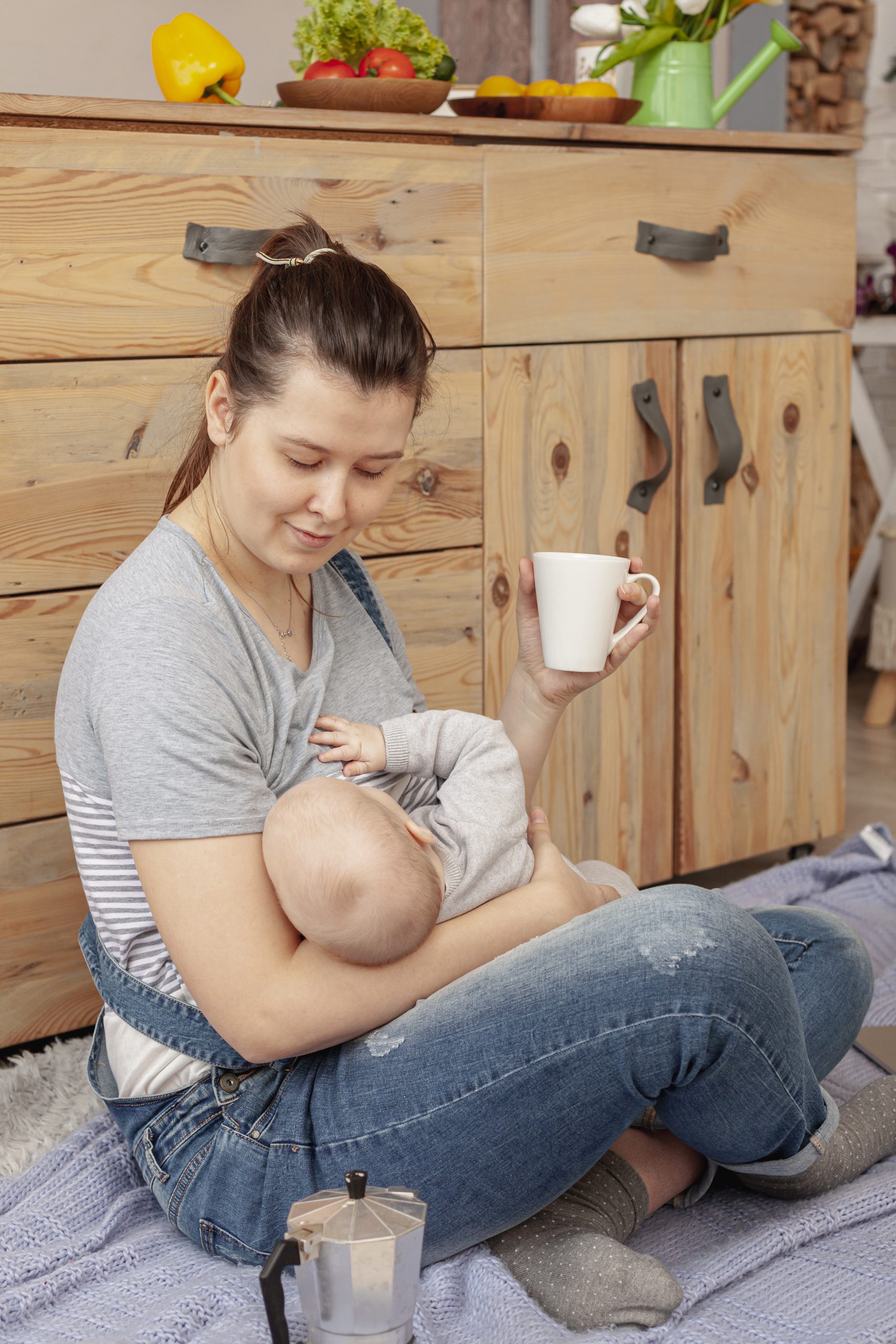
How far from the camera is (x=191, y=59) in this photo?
5.14 ft

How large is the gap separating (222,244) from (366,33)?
1.40 ft

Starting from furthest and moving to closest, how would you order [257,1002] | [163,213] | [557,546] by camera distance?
[557,546] → [163,213] → [257,1002]

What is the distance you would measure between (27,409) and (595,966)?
0.86 m

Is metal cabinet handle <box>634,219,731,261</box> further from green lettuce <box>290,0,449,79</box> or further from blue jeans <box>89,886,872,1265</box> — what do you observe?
blue jeans <box>89,886,872,1265</box>

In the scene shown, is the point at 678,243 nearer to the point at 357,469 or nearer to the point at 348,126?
the point at 348,126

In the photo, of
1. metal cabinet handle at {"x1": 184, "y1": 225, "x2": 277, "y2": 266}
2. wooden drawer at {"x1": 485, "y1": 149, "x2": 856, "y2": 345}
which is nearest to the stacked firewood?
wooden drawer at {"x1": 485, "y1": 149, "x2": 856, "y2": 345}

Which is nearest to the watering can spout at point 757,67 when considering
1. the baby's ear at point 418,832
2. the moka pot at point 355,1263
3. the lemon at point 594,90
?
the lemon at point 594,90

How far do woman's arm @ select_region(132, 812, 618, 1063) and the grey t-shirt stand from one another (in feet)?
0.07

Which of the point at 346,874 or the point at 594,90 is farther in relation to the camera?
the point at 594,90

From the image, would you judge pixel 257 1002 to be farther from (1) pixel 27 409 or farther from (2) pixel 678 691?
(2) pixel 678 691

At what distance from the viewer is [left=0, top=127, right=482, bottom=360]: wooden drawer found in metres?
1.41

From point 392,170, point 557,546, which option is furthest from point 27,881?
point 392,170

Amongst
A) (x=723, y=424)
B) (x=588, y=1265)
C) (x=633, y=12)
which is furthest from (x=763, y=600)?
(x=588, y=1265)

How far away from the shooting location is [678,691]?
80.8 inches
